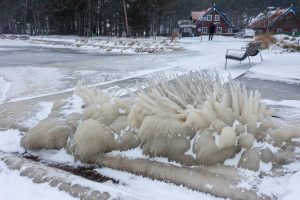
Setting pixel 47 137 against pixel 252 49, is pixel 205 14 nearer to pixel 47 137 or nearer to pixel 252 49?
pixel 252 49

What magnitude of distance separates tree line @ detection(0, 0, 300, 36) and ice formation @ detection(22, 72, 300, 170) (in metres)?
45.5

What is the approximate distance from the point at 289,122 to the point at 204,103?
179cm

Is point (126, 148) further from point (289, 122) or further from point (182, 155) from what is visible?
point (289, 122)

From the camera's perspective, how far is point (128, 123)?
525cm

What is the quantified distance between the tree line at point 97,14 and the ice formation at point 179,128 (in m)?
45.5

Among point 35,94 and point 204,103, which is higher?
point 204,103

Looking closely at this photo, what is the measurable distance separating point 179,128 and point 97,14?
5935 centimetres

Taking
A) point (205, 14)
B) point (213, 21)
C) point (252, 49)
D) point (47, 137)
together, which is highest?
point (205, 14)

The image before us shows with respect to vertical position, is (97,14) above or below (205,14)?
below

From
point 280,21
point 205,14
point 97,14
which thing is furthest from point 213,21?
point 97,14

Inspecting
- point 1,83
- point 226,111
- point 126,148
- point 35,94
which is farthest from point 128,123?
point 1,83

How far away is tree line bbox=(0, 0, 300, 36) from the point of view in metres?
54.7

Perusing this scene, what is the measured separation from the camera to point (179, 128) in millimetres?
4848

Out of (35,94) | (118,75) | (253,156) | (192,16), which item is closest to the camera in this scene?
(253,156)
